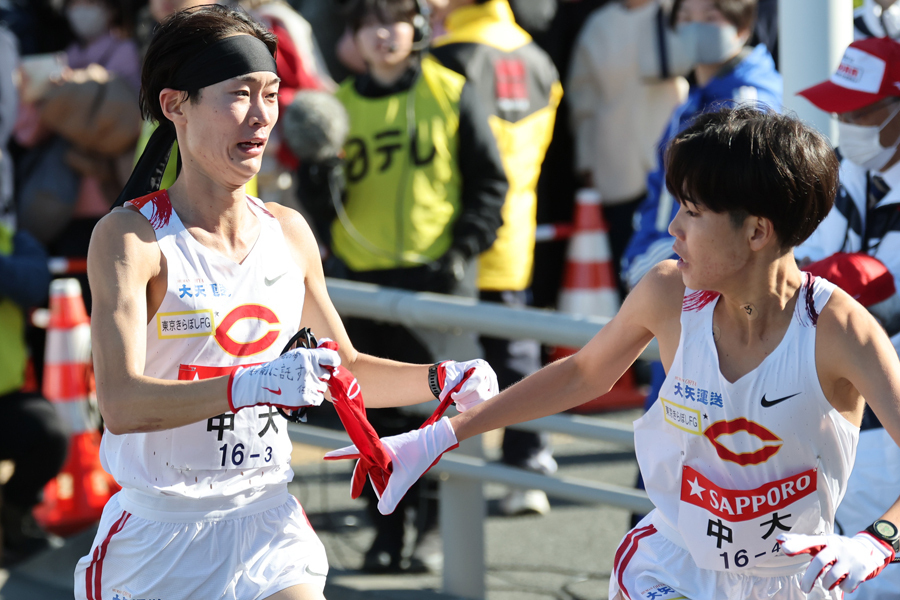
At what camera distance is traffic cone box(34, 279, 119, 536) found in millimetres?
5867

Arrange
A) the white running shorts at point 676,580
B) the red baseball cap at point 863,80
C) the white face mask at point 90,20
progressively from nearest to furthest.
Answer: the white running shorts at point 676,580 < the red baseball cap at point 863,80 < the white face mask at point 90,20

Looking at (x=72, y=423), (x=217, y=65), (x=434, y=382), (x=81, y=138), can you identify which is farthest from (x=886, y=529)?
(x=81, y=138)

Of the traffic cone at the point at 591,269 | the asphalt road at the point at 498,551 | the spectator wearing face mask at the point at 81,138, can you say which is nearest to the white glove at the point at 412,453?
the asphalt road at the point at 498,551

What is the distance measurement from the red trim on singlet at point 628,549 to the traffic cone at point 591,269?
14.7 ft

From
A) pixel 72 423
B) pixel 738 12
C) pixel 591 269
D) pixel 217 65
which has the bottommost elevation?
pixel 72 423

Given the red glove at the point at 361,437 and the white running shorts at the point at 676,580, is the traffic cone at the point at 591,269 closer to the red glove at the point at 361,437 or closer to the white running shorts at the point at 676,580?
the white running shorts at the point at 676,580

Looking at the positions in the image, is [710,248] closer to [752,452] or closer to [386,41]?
[752,452]

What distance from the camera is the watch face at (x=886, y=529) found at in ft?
8.00

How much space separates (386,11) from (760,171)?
3097 mm

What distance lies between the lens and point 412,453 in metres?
2.85

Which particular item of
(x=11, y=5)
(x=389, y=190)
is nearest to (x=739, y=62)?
(x=389, y=190)

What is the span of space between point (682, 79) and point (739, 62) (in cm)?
251

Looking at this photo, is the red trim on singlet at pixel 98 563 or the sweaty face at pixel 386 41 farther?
the sweaty face at pixel 386 41

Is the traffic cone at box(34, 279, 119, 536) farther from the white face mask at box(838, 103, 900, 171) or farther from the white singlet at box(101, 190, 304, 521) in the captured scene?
the white face mask at box(838, 103, 900, 171)
